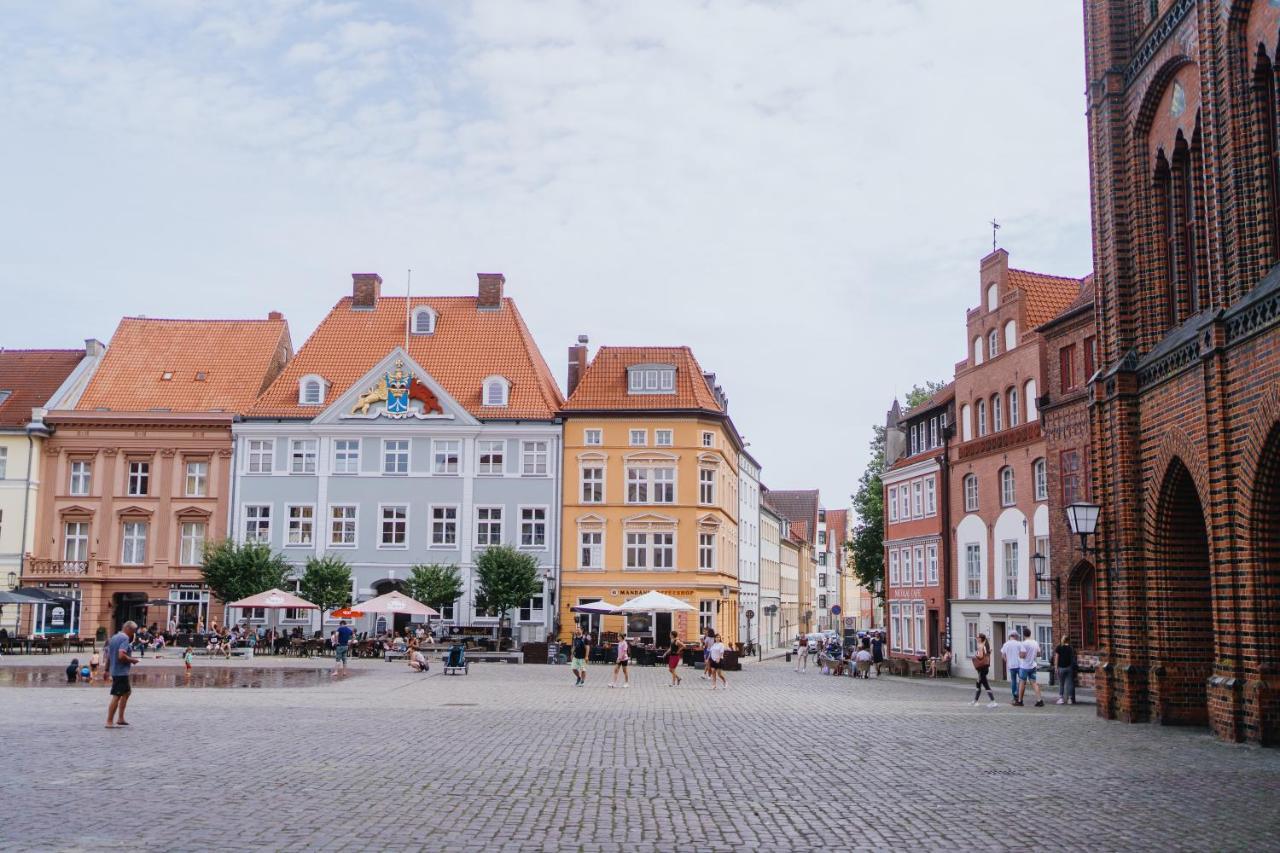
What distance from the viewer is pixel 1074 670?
26.7 metres

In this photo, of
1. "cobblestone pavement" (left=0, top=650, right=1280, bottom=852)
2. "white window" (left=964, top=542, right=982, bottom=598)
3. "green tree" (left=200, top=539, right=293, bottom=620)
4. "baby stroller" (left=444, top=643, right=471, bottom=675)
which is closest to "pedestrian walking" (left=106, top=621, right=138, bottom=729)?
"cobblestone pavement" (left=0, top=650, right=1280, bottom=852)

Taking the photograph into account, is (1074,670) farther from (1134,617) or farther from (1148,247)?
(1148,247)

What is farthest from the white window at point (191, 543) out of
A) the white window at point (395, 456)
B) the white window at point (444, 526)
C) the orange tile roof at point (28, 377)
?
the white window at point (444, 526)

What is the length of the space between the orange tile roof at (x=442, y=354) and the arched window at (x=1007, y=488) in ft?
75.9

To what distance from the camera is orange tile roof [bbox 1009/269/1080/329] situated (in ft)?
133

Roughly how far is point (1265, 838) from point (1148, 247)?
Result: 13861mm

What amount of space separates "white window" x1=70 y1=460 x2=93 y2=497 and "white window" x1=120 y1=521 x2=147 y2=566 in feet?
8.42

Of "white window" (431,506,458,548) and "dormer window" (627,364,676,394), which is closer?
"white window" (431,506,458,548)

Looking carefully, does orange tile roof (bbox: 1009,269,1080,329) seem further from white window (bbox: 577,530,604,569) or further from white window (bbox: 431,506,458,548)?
white window (bbox: 431,506,458,548)

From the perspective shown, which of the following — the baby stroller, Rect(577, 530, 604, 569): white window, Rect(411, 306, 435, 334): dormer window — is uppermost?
Rect(411, 306, 435, 334): dormer window

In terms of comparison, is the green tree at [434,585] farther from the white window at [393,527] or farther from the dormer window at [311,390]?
the dormer window at [311,390]

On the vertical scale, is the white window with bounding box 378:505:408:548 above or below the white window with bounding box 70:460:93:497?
below

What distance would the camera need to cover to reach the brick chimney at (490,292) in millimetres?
63844

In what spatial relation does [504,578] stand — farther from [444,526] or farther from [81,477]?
[81,477]
